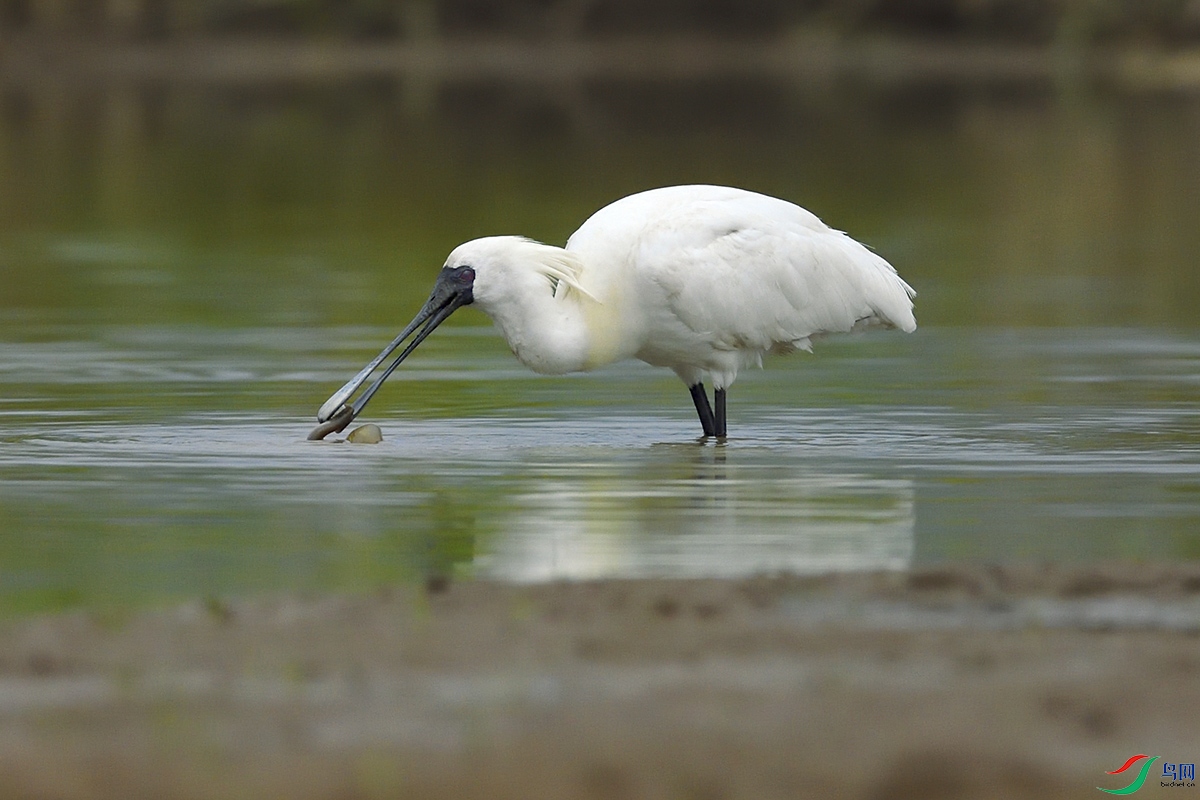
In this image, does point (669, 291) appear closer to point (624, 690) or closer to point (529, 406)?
point (529, 406)

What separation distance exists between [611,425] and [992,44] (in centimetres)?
5258

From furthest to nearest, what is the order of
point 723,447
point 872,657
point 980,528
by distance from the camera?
point 723,447 < point 980,528 < point 872,657

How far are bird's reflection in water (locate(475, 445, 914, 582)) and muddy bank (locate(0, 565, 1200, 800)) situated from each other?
0.59 m

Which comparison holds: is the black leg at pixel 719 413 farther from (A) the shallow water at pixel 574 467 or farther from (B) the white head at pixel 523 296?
(B) the white head at pixel 523 296

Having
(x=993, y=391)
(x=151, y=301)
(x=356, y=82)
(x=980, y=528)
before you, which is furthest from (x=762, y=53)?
(x=980, y=528)

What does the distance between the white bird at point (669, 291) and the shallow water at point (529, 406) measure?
1.25ft

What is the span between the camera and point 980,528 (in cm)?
940

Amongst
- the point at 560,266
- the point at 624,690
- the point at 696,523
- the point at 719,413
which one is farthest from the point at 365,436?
the point at 624,690

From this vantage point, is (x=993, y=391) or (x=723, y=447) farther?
(x=993, y=391)

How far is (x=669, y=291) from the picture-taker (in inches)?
462

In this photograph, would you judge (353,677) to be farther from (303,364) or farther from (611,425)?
(303,364)

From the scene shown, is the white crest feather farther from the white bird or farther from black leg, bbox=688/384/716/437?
black leg, bbox=688/384/716/437

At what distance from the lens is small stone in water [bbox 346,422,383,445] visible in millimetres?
11930

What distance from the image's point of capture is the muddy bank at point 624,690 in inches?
232
